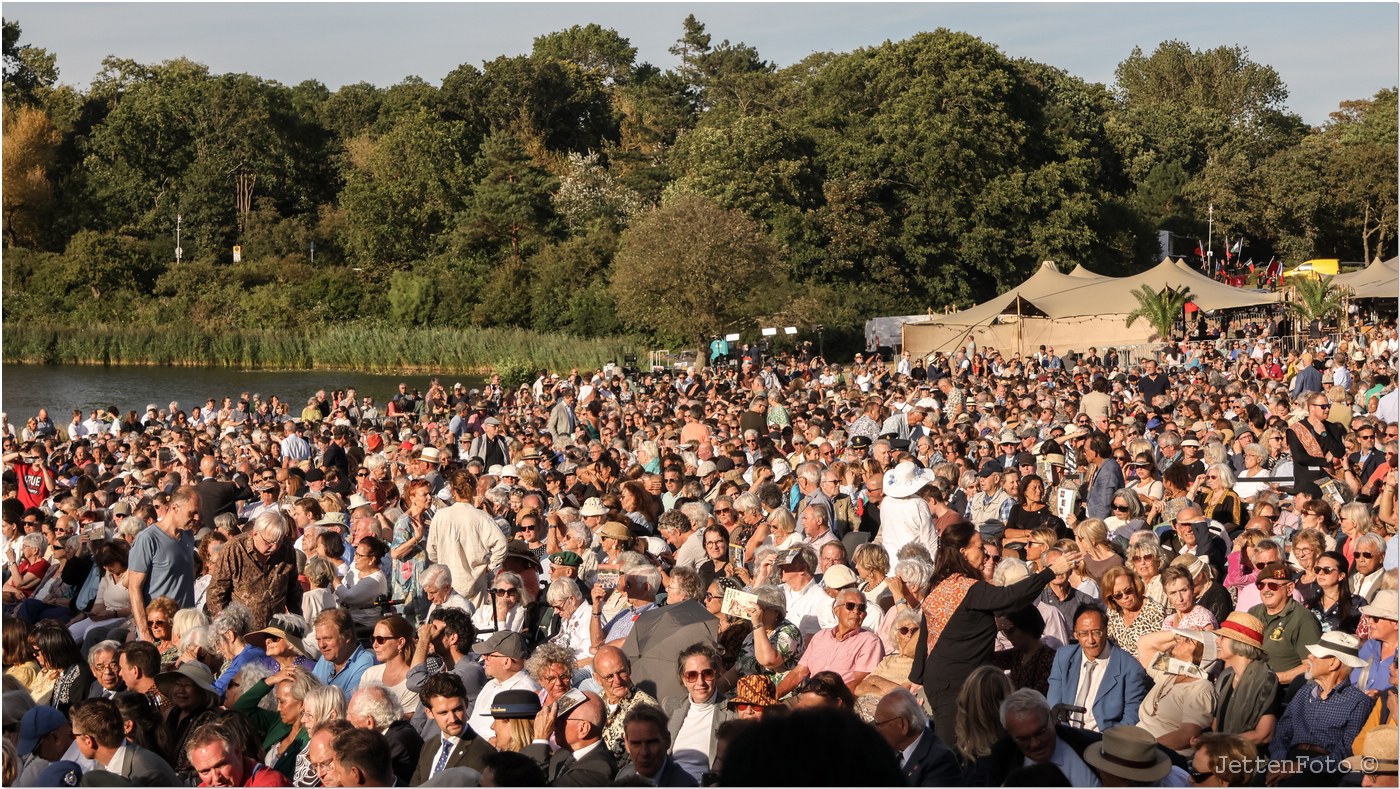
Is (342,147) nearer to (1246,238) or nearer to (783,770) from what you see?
(1246,238)

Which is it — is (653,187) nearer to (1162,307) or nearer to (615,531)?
(1162,307)

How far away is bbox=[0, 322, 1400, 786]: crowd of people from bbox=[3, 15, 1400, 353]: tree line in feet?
91.1

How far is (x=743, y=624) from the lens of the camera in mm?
5926

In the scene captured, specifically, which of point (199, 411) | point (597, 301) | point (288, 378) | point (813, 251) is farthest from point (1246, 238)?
point (199, 411)

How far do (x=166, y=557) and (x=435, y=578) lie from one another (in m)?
1.39

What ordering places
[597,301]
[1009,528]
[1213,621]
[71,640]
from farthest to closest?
[597,301] → [1009,528] → [71,640] → [1213,621]

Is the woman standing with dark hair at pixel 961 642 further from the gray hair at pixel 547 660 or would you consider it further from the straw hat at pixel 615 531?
the straw hat at pixel 615 531

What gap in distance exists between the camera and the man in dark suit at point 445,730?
475 centimetres

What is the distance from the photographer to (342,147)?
63.8 metres

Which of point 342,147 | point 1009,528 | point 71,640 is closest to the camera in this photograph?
point 71,640

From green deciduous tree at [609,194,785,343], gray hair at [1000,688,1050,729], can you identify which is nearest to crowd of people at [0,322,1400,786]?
gray hair at [1000,688,1050,729]

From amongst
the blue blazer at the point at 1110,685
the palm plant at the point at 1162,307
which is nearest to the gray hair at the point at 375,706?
the blue blazer at the point at 1110,685

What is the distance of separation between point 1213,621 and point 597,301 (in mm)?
38148

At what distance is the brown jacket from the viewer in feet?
22.4
